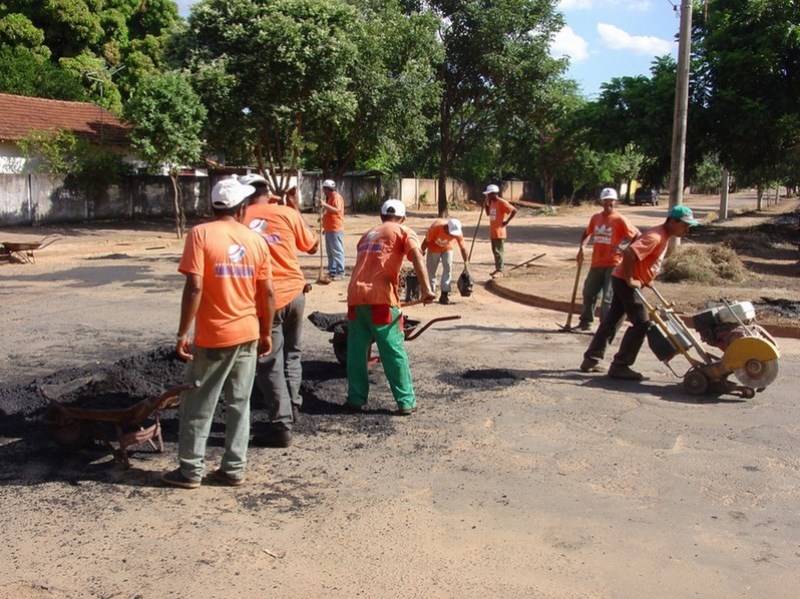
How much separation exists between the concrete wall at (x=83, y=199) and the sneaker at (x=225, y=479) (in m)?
22.6

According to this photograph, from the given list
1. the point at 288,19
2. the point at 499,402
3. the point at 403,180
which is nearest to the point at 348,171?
the point at 403,180

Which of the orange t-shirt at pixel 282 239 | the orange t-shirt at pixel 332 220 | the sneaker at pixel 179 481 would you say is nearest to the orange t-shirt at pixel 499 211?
the orange t-shirt at pixel 332 220

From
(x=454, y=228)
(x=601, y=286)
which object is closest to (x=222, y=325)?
(x=601, y=286)

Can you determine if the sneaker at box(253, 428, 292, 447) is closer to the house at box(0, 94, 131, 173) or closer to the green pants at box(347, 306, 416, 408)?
the green pants at box(347, 306, 416, 408)

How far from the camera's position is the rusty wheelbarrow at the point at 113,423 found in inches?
194

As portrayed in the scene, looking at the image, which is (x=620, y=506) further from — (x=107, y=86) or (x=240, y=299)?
(x=107, y=86)

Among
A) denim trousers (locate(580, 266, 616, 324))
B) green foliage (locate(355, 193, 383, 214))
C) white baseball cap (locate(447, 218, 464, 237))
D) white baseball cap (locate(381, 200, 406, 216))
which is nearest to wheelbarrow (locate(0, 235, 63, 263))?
white baseball cap (locate(447, 218, 464, 237))

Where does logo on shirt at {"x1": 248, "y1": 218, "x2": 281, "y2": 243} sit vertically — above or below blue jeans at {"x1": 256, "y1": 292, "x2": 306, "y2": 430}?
above

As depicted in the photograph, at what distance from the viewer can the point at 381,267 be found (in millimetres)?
6328

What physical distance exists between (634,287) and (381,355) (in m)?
2.48

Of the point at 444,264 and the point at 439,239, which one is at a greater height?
the point at 439,239

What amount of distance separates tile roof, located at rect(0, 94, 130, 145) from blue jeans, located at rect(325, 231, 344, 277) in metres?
17.2

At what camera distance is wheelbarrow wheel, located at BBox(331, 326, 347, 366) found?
7523 mm

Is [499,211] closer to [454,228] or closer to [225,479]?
[454,228]
